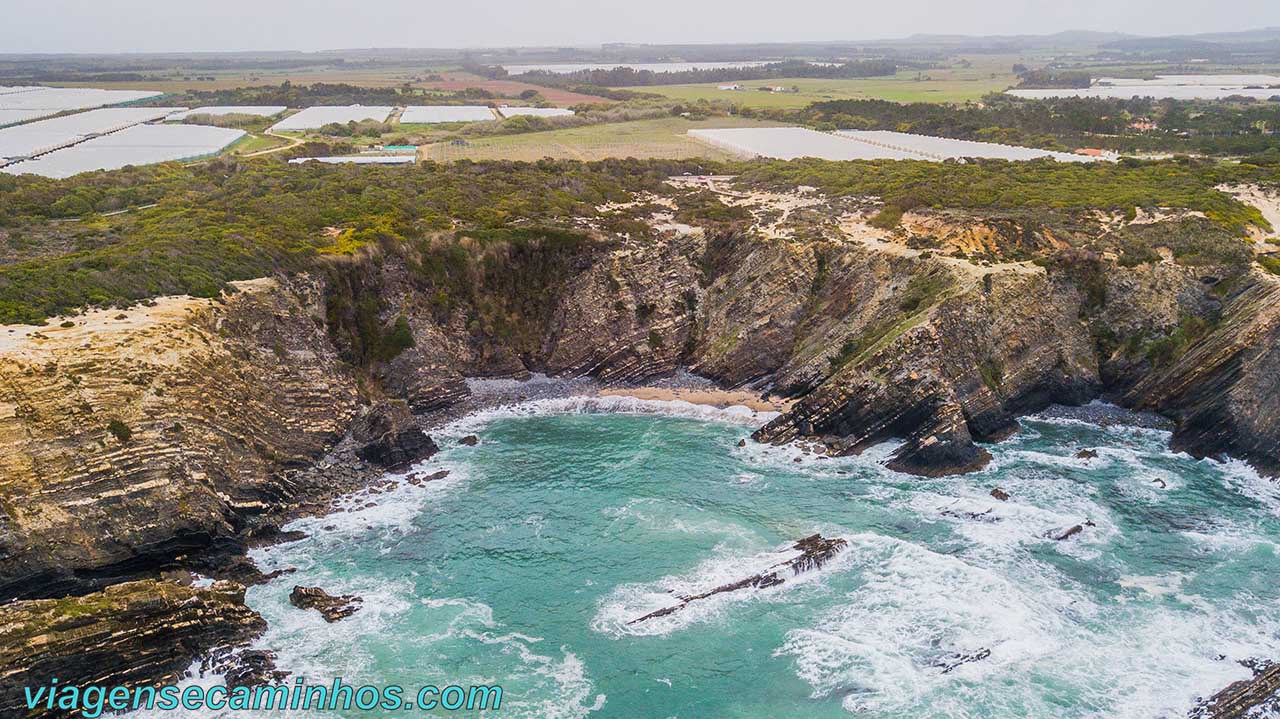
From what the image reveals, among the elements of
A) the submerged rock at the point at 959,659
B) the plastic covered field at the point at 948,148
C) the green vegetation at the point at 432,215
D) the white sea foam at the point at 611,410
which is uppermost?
the plastic covered field at the point at 948,148

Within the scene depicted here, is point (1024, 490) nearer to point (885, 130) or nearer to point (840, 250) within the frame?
point (840, 250)

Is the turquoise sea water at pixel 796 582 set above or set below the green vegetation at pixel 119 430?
below

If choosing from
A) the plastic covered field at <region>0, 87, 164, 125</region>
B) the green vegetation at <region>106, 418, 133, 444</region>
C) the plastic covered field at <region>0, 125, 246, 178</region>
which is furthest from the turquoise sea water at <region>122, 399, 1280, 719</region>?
the plastic covered field at <region>0, 87, 164, 125</region>

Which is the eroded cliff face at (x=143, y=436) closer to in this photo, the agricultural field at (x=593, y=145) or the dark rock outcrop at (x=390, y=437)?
the dark rock outcrop at (x=390, y=437)

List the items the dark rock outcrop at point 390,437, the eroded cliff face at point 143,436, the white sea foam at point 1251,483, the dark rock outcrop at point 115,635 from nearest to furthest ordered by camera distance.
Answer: the dark rock outcrop at point 115,635 < the eroded cliff face at point 143,436 < the white sea foam at point 1251,483 < the dark rock outcrop at point 390,437

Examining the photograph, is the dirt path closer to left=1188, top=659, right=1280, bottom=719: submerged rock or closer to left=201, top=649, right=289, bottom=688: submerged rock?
left=201, top=649, right=289, bottom=688: submerged rock

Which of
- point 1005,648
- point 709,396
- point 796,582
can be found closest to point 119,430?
point 796,582

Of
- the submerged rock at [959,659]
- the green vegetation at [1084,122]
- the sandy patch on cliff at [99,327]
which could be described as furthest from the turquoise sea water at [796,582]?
the green vegetation at [1084,122]
